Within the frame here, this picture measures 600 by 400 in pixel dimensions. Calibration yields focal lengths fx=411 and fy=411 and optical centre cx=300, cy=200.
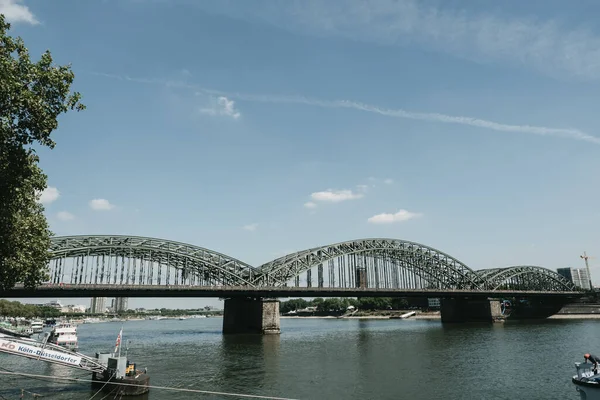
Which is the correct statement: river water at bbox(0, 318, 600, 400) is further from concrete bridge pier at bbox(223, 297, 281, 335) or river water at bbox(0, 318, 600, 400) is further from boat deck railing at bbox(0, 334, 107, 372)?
concrete bridge pier at bbox(223, 297, 281, 335)

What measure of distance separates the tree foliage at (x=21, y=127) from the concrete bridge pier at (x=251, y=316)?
214 feet

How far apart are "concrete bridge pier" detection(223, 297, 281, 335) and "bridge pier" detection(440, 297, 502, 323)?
6614 cm

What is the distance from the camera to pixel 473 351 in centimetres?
5534

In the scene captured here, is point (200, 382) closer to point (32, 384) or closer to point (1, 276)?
point (32, 384)

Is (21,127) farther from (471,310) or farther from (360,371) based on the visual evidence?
(471,310)

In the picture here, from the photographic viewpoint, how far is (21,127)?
2177 centimetres

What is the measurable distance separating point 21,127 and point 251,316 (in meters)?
74.6

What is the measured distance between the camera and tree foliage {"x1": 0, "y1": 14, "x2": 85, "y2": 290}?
20.5m

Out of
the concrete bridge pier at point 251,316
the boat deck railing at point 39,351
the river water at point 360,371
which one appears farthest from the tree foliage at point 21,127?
the concrete bridge pier at point 251,316

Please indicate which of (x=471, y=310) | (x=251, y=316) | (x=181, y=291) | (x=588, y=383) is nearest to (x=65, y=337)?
(x=181, y=291)

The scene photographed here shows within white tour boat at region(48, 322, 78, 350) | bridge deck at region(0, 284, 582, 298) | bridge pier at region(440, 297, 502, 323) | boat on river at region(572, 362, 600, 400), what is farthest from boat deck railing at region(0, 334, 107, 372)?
bridge pier at region(440, 297, 502, 323)

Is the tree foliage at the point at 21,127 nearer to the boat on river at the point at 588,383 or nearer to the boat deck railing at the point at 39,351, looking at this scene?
the boat deck railing at the point at 39,351

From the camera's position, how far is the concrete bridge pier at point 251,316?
86537mm

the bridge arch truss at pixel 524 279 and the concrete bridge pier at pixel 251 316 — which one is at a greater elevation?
the bridge arch truss at pixel 524 279
